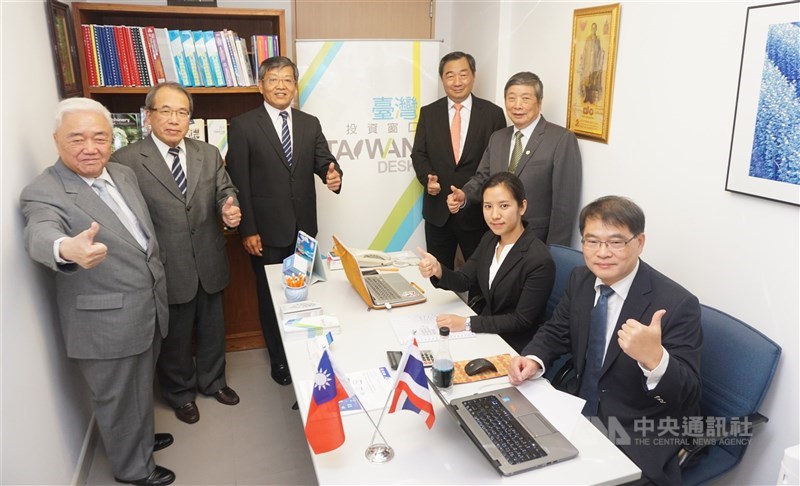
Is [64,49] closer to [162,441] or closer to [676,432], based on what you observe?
[162,441]

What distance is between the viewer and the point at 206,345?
3.13 metres

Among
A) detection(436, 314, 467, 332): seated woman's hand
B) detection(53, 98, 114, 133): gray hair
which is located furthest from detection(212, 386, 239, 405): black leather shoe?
detection(53, 98, 114, 133): gray hair

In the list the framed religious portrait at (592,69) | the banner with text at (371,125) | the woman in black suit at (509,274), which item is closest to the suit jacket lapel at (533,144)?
the framed religious portrait at (592,69)

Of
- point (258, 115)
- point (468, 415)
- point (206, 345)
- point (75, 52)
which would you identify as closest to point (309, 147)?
point (258, 115)

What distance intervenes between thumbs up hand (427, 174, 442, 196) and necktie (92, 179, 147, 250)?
72.4 inches

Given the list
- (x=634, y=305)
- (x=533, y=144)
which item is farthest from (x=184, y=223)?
(x=634, y=305)

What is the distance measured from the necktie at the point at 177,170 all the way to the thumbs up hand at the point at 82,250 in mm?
906

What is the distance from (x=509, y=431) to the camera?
154cm

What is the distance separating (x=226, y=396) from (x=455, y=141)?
2.14m

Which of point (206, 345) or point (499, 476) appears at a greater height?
point (499, 476)

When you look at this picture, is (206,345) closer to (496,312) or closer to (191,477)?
(191,477)

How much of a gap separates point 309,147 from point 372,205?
89 centimetres

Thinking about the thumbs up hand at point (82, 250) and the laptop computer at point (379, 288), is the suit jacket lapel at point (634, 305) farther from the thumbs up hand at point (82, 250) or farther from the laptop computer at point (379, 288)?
the thumbs up hand at point (82, 250)

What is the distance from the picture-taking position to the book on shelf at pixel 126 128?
138 inches
